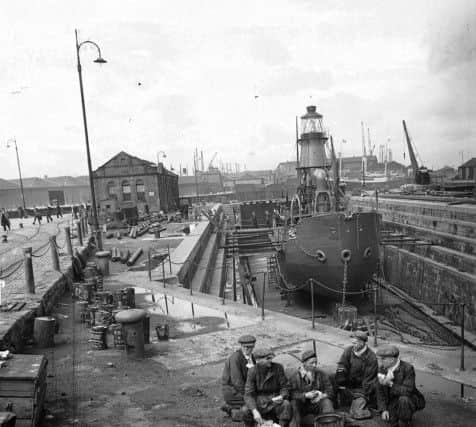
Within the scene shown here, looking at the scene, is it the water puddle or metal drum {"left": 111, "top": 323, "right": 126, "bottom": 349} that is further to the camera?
the water puddle

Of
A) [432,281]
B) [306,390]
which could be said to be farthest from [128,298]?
[432,281]

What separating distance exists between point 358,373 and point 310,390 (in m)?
0.78

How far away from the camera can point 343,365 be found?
5.12 metres

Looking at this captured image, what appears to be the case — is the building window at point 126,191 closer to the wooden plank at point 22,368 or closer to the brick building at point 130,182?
the brick building at point 130,182

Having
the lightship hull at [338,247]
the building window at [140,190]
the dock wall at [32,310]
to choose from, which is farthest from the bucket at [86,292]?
the building window at [140,190]

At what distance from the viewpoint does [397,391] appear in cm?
461

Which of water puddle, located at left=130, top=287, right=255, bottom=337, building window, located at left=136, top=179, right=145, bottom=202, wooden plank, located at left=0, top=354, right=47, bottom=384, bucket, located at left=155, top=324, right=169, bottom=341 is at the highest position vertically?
building window, located at left=136, top=179, right=145, bottom=202

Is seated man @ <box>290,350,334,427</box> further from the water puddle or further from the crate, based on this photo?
the water puddle

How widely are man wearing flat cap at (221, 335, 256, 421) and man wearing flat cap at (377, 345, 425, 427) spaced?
1.49 m

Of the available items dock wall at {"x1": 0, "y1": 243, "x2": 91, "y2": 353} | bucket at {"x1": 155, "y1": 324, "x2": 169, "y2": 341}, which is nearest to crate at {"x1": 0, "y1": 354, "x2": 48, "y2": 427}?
dock wall at {"x1": 0, "y1": 243, "x2": 91, "y2": 353}

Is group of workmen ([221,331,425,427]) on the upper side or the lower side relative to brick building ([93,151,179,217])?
lower

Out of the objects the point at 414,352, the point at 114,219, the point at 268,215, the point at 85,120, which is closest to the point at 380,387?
the point at 414,352

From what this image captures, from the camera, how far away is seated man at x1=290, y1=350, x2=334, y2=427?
4.54 metres

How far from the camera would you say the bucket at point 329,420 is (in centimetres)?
420
